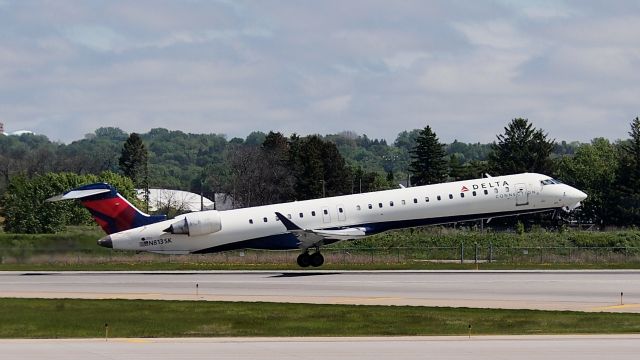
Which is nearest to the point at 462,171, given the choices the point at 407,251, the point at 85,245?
the point at 407,251

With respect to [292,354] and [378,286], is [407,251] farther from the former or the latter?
[292,354]

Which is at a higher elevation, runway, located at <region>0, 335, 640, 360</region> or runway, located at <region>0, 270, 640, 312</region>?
runway, located at <region>0, 270, 640, 312</region>

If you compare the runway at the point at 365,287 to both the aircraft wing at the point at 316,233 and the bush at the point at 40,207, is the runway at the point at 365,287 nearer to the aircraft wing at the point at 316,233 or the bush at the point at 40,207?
the aircraft wing at the point at 316,233

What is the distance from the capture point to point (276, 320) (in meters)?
34.4

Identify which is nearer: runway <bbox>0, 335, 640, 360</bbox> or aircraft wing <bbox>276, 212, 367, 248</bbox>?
runway <bbox>0, 335, 640, 360</bbox>

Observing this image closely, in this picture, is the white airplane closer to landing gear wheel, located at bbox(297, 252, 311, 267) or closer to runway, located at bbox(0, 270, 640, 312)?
landing gear wheel, located at bbox(297, 252, 311, 267)

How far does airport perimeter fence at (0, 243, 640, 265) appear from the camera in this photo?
63.1 meters

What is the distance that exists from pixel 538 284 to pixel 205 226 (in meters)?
18.0

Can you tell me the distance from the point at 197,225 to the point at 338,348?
99.9 ft

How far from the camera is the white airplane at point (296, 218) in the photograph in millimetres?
56094

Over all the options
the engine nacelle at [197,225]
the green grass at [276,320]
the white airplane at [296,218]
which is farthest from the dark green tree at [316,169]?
the green grass at [276,320]

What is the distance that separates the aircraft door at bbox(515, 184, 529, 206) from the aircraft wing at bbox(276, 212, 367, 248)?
815cm

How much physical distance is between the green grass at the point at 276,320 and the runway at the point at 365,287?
8.79 ft

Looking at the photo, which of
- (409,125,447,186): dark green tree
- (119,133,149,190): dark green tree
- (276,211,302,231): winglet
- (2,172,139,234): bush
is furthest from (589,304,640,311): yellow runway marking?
(119,133,149,190): dark green tree
